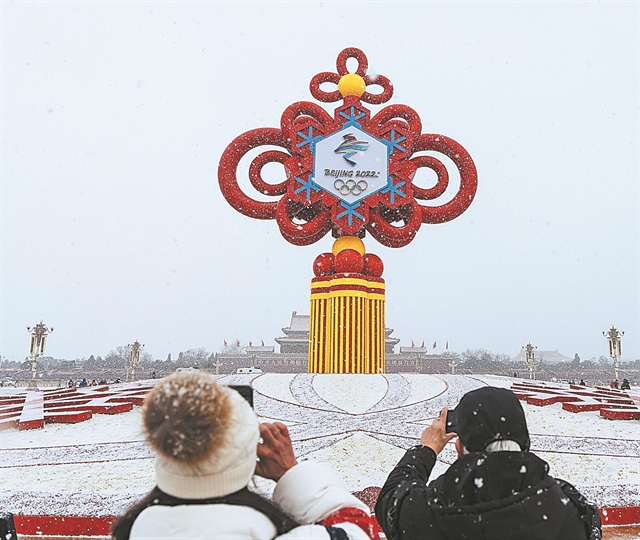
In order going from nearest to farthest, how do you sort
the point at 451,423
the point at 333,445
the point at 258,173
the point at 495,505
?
the point at 495,505
the point at 451,423
the point at 333,445
the point at 258,173

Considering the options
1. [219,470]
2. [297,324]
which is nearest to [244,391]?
[219,470]

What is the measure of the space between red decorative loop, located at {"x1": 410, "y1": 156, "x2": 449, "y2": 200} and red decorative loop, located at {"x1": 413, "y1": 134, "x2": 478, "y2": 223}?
24 cm

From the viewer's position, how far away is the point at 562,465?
4926 mm

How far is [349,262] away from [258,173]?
280 centimetres

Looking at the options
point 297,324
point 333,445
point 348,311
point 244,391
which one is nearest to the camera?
point 244,391

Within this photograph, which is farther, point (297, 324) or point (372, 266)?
point (297, 324)

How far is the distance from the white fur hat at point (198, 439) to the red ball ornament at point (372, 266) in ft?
30.8

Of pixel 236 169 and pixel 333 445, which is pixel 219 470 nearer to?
pixel 333 445

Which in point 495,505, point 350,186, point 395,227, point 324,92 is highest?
point 324,92

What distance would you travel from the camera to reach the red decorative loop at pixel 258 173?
1097 centimetres

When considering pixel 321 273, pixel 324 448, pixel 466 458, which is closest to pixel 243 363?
pixel 321 273

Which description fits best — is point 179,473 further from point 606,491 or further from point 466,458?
point 606,491

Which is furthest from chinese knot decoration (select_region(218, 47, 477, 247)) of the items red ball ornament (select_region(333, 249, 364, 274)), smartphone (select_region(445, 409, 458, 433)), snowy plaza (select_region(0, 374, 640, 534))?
smartphone (select_region(445, 409, 458, 433))

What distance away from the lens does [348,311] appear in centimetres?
1006
